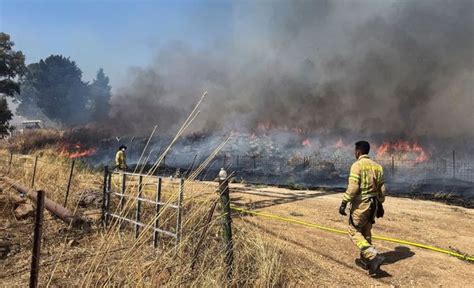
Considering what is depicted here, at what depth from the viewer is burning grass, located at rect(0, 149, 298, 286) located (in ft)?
9.94

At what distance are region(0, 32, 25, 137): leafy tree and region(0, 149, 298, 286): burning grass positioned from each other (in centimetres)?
2542

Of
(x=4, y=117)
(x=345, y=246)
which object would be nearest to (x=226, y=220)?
(x=345, y=246)

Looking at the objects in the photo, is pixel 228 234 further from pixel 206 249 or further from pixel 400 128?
pixel 400 128

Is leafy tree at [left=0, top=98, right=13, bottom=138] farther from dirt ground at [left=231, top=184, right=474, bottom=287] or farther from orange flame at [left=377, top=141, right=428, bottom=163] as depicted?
orange flame at [left=377, top=141, right=428, bottom=163]

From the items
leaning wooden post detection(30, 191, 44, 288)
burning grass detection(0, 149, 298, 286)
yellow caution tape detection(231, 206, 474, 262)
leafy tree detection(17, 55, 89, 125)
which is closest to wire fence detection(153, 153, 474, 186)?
yellow caution tape detection(231, 206, 474, 262)

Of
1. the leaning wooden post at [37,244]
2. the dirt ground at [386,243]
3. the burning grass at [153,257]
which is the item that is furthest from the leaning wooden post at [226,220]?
the leaning wooden post at [37,244]

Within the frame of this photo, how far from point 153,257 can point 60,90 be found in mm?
56842

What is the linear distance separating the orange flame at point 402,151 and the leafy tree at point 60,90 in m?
39.7

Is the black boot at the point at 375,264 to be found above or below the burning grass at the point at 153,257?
below

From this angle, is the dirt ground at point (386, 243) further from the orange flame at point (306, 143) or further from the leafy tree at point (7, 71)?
the leafy tree at point (7, 71)

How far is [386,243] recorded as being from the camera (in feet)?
21.2

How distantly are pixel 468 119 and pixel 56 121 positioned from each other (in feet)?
168

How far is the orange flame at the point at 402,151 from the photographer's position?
2347 cm

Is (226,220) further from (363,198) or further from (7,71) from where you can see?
(7,71)
